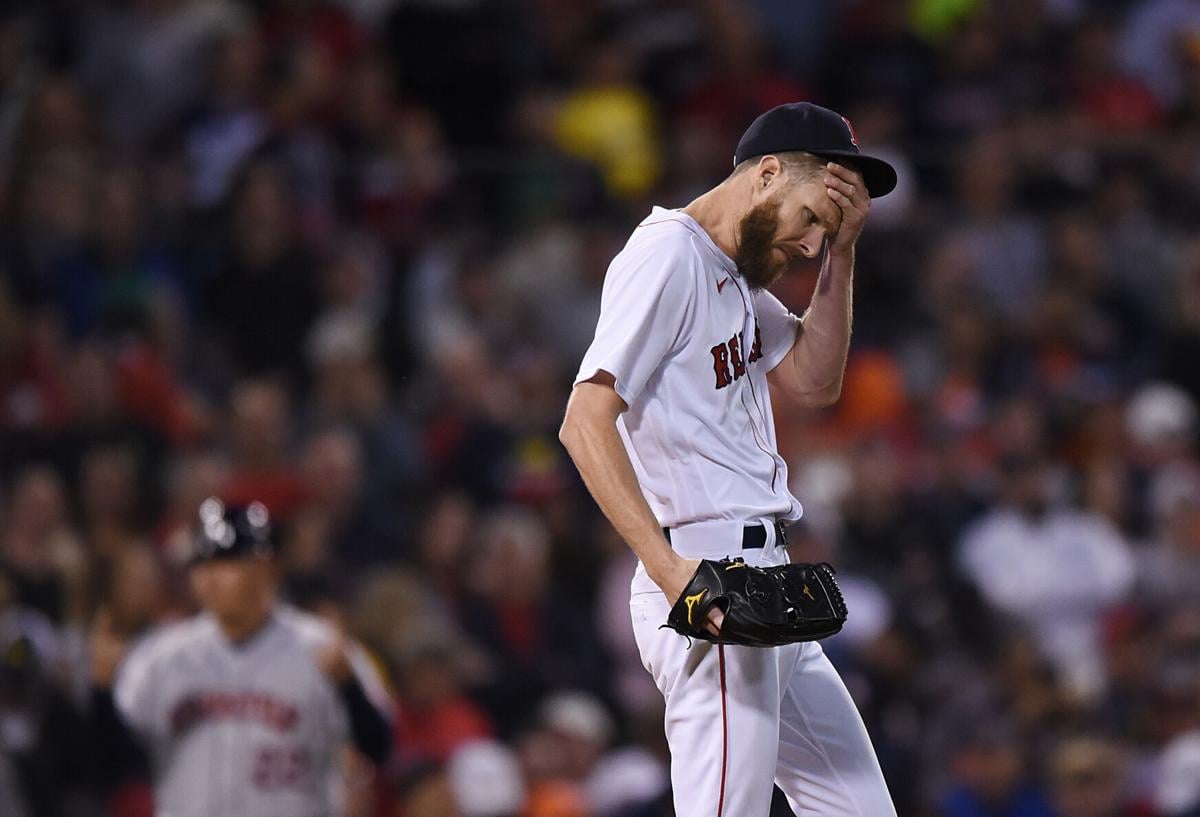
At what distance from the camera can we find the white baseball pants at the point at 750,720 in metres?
3.57

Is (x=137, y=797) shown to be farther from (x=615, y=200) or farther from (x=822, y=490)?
(x=615, y=200)

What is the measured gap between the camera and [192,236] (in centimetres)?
885

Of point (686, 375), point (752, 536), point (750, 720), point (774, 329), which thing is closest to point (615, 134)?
point (774, 329)

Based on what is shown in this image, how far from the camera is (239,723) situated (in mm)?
5820

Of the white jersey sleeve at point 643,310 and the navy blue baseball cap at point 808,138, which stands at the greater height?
the navy blue baseball cap at point 808,138

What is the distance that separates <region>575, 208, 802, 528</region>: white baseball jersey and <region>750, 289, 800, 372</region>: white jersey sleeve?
0.21 m

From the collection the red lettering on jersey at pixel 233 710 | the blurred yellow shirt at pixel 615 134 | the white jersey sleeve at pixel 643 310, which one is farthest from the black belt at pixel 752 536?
the blurred yellow shirt at pixel 615 134

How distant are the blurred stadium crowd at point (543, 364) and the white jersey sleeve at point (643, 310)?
128 inches

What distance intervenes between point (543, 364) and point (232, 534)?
350 centimetres

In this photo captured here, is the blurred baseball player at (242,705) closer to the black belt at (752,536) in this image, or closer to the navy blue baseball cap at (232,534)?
the navy blue baseball cap at (232,534)

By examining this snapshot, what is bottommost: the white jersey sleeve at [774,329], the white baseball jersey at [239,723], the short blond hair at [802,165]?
the white baseball jersey at [239,723]

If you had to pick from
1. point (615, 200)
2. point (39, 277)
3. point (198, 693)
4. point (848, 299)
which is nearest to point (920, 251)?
point (615, 200)

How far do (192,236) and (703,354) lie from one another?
18.4 ft

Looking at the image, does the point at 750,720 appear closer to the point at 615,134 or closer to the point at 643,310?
the point at 643,310
